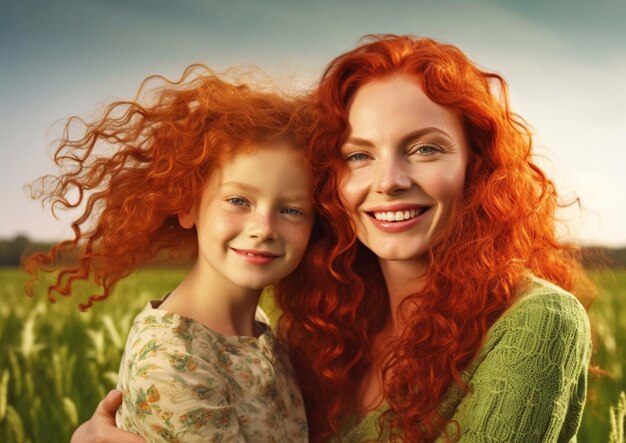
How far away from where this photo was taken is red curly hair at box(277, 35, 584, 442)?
2273 millimetres

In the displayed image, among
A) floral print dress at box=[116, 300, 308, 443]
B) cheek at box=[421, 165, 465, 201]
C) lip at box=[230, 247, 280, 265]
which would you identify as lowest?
floral print dress at box=[116, 300, 308, 443]

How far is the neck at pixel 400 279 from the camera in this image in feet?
8.18

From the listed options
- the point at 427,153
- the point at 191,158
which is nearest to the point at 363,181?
the point at 427,153

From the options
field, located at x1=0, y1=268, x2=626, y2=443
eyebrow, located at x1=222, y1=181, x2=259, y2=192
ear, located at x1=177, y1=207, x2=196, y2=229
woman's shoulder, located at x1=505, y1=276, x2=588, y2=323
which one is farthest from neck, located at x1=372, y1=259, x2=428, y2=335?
field, located at x1=0, y1=268, x2=626, y2=443

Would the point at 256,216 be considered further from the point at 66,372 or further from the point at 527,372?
the point at 66,372

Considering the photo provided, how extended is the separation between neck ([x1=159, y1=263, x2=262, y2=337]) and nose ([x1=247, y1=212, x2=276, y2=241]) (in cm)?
22

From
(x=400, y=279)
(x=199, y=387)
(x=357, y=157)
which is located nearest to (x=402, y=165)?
(x=357, y=157)

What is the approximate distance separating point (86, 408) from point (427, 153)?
2238 mm

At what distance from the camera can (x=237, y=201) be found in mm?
2279

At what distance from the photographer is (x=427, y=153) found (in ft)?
7.57

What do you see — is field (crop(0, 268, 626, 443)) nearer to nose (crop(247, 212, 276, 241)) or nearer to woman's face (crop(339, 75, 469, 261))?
woman's face (crop(339, 75, 469, 261))

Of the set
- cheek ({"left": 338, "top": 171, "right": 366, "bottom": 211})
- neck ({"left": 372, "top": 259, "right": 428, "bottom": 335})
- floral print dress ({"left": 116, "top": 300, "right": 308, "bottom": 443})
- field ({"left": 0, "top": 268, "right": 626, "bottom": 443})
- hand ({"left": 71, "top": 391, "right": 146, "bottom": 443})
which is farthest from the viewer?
field ({"left": 0, "top": 268, "right": 626, "bottom": 443})

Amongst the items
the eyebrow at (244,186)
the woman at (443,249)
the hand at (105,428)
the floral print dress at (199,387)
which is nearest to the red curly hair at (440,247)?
the woman at (443,249)

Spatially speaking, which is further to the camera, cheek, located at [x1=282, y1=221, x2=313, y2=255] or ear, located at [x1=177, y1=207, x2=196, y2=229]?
ear, located at [x1=177, y1=207, x2=196, y2=229]
